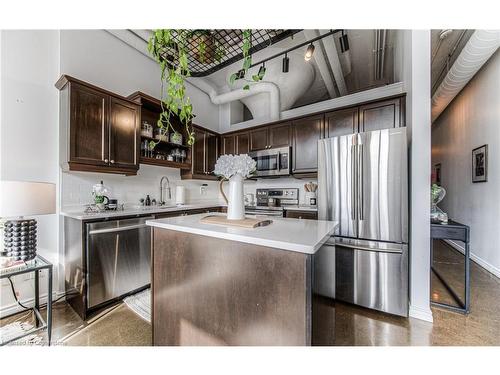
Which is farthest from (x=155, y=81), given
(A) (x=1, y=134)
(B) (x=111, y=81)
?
(A) (x=1, y=134)

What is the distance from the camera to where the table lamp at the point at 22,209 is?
136cm

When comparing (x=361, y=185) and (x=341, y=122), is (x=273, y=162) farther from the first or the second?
(x=361, y=185)

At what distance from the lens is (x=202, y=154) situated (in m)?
3.60

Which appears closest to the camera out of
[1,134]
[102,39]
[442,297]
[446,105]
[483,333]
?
[483,333]

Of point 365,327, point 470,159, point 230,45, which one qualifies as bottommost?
point 365,327

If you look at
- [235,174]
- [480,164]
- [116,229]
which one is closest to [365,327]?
[235,174]

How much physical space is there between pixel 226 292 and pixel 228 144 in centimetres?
320

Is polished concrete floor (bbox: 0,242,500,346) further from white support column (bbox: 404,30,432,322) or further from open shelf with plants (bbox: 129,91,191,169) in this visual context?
open shelf with plants (bbox: 129,91,191,169)

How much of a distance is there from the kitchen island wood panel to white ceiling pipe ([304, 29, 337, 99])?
2.85 m

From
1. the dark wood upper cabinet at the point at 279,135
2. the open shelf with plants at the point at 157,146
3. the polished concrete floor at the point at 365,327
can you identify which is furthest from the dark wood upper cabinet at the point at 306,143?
the polished concrete floor at the point at 365,327

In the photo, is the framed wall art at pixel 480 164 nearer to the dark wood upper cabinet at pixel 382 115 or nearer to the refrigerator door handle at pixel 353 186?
the dark wood upper cabinet at pixel 382 115
